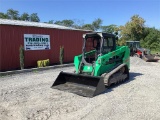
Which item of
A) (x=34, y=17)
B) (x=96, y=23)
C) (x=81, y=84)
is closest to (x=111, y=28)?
(x=96, y=23)

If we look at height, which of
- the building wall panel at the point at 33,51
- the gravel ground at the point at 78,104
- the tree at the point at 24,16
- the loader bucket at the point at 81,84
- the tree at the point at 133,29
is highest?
the tree at the point at 24,16

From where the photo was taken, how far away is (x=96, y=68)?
773cm

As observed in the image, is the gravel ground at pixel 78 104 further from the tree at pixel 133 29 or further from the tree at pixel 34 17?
the tree at pixel 34 17

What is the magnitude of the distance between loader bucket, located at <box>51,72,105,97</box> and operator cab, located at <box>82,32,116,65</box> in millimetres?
890

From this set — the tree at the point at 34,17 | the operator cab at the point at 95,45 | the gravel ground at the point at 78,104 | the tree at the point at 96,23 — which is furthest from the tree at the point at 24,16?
the gravel ground at the point at 78,104

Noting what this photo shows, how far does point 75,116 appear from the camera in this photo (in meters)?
5.10

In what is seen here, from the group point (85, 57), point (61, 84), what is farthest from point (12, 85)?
point (85, 57)

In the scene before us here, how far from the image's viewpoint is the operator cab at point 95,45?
833 centimetres

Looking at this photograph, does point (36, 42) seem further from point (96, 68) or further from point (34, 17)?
point (34, 17)

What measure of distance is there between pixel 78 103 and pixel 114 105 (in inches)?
40.8

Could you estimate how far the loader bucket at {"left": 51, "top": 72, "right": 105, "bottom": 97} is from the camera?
686 cm

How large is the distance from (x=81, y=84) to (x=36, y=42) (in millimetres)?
7716

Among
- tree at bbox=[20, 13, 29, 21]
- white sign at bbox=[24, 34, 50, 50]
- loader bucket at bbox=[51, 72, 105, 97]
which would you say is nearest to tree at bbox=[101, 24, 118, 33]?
tree at bbox=[20, 13, 29, 21]

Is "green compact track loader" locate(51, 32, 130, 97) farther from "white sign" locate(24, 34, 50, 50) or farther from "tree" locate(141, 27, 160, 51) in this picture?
"tree" locate(141, 27, 160, 51)
